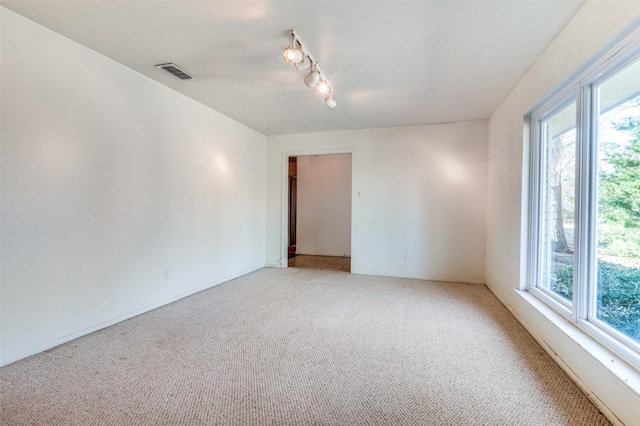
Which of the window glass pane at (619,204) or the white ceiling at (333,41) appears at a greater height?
the white ceiling at (333,41)

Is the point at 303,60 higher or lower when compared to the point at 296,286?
higher

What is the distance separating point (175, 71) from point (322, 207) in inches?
186

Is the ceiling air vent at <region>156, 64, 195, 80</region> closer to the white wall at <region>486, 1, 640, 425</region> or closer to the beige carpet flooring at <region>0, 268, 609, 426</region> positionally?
the beige carpet flooring at <region>0, 268, 609, 426</region>

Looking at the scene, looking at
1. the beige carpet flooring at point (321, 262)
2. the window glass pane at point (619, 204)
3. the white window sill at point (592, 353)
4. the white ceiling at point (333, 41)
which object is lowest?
the beige carpet flooring at point (321, 262)

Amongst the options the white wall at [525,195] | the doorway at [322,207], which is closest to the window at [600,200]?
the white wall at [525,195]

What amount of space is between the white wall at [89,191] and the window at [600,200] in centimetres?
384

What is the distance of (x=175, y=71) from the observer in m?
2.85

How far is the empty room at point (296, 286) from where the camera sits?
1638mm

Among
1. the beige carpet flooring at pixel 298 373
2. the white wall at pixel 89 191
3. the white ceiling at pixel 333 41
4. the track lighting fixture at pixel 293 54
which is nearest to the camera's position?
the beige carpet flooring at pixel 298 373

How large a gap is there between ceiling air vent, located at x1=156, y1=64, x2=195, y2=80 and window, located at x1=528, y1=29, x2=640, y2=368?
3.36 meters

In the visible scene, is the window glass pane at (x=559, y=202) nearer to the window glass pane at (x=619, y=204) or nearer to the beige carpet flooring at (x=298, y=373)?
the window glass pane at (x=619, y=204)

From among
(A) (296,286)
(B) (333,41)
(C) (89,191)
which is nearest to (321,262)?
(A) (296,286)

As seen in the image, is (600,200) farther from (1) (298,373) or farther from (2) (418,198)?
(2) (418,198)

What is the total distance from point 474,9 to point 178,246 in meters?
3.67
